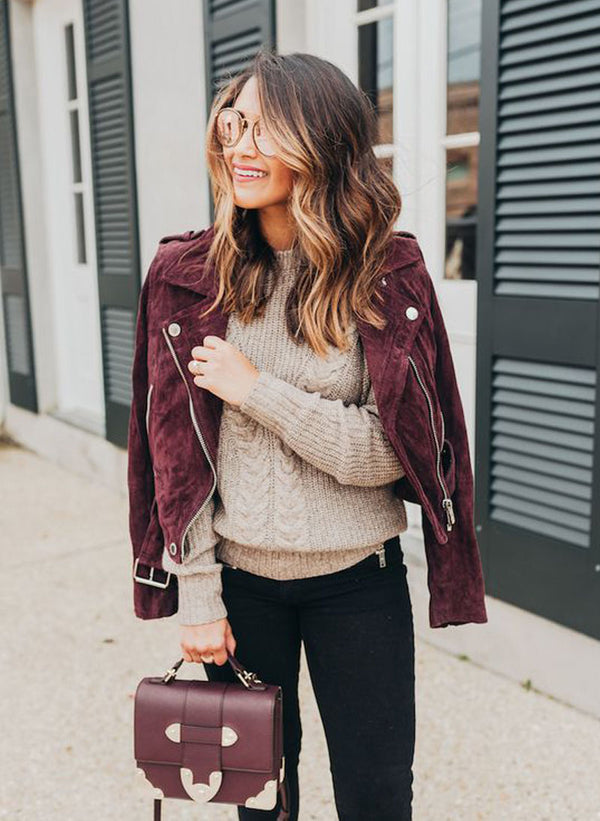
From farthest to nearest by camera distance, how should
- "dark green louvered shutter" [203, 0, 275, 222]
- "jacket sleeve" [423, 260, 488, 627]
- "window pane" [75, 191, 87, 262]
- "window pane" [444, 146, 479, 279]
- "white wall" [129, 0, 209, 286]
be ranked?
1. "window pane" [75, 191, 87, 262]
2. "white wall" [129, 0, 209, 286]
3. "dark green louvered shutter" [203, 0, 275, 222]
4. "window pane" [444, 146, 479, 279]
5. "jacket sleeve" [423, 260, 488, 627]

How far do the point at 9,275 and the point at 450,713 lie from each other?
4922mm

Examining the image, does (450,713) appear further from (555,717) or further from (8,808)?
(8,808)

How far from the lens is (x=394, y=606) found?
1.77m

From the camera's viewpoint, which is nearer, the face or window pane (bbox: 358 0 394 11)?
the face

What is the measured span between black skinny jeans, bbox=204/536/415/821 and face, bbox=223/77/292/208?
0.68 m

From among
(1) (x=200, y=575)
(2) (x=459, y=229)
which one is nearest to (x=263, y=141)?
(1) (x=200, y=575)

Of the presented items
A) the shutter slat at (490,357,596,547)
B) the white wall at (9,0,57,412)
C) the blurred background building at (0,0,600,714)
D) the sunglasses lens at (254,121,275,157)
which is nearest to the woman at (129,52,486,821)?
the sunglasses lens at (254,121,275,157)

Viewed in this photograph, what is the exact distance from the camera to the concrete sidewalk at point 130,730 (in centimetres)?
255

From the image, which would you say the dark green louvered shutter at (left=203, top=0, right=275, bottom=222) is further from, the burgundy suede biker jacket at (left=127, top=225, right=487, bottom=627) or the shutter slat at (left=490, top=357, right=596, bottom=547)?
the burgundy suede biker jacket at (left=127, top=225, right=487, bottom=627)

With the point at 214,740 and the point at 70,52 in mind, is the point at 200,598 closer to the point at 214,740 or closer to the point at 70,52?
the point at 214,740

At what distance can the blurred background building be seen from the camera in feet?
9.00

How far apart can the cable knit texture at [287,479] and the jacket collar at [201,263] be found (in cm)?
9

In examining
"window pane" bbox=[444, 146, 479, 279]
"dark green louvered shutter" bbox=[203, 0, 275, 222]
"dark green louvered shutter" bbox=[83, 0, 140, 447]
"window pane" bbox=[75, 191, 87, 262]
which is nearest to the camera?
"window pane" bbox=[444, 146, 479, 279]

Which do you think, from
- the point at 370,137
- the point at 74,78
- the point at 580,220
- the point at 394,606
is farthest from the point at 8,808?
the point at 74,78
